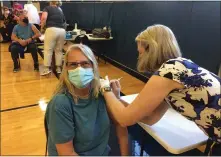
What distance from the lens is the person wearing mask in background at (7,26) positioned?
6505 millimetres

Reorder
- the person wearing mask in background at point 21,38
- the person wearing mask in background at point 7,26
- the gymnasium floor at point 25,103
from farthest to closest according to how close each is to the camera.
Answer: the person wearing mask in background at point 7,26, the person wearing mask in background at point 21,38, the gymnasium floor at point 25,103

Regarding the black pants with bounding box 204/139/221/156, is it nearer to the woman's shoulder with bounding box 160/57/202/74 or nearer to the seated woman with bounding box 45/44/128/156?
the woman's shoulder with bounding box 160/57/202/74

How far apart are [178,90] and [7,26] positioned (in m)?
6.93

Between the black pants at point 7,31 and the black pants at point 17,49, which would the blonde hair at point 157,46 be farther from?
the black pants at point 7,31

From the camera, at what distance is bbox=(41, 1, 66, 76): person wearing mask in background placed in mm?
3938

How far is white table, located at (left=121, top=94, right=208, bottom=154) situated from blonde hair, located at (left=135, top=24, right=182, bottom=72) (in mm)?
325

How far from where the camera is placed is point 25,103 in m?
3.05

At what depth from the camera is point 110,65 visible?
16.2ft

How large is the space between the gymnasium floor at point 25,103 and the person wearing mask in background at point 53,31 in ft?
1.26

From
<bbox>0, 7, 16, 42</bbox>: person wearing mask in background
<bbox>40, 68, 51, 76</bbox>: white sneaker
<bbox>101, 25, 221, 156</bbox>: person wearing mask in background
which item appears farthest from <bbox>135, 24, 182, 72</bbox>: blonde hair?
<bbox>0, 7, 16, 42</bbox>: person wearing mask in background

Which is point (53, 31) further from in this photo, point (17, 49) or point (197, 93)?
point (197, 93)

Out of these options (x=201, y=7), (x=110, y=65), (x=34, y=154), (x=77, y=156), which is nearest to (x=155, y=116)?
(x=77, y=156)

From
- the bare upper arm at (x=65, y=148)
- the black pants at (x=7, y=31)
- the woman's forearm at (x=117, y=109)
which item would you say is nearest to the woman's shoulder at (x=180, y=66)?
the woman's forearm at (x=117, y=109)

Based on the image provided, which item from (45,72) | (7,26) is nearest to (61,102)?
(45,72)
